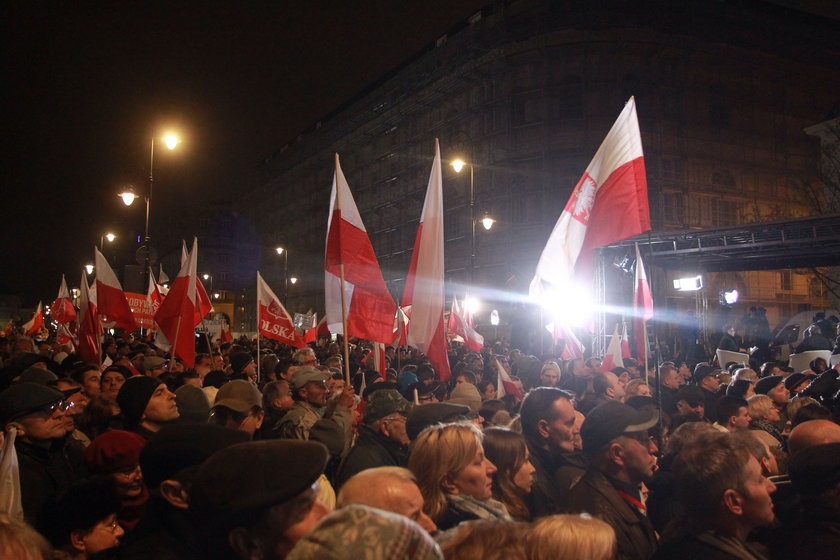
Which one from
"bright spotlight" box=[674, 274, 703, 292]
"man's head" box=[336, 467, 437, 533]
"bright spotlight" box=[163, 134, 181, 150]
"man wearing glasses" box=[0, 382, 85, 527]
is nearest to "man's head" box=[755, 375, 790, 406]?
"man's head" box=[336, 467, 437, 533]

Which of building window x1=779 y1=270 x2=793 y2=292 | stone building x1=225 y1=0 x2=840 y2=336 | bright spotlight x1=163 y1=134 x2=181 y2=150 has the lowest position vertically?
building window x1=779 y1=270 x2=793 y2=292

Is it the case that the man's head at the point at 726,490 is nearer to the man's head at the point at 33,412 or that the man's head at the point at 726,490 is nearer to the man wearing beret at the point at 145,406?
the man wearing beret at the point at 145,406

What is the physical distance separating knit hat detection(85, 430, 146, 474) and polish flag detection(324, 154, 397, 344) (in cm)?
427

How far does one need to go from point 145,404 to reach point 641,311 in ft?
23.0

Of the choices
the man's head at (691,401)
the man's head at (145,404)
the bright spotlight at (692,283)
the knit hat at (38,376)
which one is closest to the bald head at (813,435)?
the man's head at (691,401)

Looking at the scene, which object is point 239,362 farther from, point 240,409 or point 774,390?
point 774,390

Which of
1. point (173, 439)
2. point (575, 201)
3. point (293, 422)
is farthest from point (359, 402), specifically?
point (173, 439)

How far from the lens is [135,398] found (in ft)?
15.6

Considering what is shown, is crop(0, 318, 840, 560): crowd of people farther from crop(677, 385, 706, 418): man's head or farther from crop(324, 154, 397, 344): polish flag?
crop(324, 154, 397, 344): polish flag

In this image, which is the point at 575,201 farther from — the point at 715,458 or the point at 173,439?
the point at 173,439

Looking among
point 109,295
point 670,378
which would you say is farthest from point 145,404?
point 109,295

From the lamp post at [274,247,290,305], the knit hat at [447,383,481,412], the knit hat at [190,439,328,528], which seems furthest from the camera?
the lamp post at [274,247,290,305]

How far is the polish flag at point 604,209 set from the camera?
6.43 meters

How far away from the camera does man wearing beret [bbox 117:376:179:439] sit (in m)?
4.74
